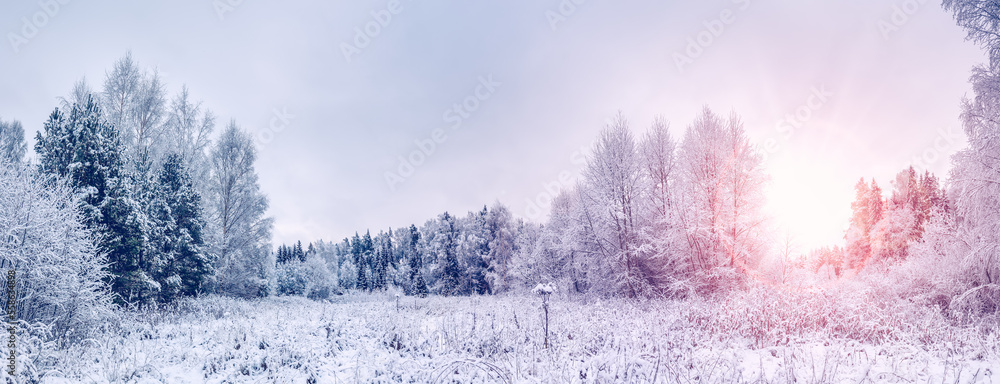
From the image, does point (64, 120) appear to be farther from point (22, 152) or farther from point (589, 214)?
point (22, 152)

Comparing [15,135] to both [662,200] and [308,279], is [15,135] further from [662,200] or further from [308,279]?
[662,200]

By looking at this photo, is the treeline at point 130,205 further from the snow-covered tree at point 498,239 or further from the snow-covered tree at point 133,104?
the snow-covered tree at point 498,239

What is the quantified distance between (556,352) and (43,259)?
458 inches

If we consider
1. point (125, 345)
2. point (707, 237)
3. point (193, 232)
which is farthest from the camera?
point (193, 232)

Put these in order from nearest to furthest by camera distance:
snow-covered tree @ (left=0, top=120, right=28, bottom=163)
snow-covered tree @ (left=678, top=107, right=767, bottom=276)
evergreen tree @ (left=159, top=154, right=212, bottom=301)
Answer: snow-covered tree @ (left=678, top=107, right=767, bottom=276) < evergreen tree @ (left=159, top=154, right=212, bottom=301) < snow-covered tree @ (left=0, top=120, right=28, bottom=163)

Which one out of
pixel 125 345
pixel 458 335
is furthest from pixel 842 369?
pixel 125 345

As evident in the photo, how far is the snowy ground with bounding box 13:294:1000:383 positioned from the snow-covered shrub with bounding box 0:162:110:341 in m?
1.03

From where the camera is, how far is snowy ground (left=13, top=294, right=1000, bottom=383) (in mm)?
5648

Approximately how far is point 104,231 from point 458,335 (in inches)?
511

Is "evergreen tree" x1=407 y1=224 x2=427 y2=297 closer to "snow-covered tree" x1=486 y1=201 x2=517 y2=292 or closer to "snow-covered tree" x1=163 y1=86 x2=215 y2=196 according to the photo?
"snow-covered tree" x1=486 y1=201 x2=517 y2=292

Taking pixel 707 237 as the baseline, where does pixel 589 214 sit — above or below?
above

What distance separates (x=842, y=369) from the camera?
231 inches

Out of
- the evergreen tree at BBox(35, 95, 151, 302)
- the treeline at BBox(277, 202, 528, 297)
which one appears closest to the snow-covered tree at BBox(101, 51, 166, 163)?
the evergreen tree at BBox(35, 95, 151, 302)

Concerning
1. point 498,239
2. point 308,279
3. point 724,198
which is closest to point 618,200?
point 724,198
